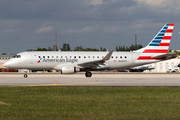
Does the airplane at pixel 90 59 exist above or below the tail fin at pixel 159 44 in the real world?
Result: below

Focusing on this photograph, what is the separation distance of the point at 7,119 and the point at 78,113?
9.74 ft

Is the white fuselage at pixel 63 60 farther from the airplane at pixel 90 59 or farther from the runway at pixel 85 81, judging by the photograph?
the runway at pixel 85 81

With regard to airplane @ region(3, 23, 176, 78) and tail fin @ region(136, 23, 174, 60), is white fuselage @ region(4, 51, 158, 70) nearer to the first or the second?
airplane @ region(3, 23, 176, 78)

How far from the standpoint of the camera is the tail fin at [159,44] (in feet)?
135

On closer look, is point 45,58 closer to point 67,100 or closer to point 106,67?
point 106,67

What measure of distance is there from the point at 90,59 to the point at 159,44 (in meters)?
11.5

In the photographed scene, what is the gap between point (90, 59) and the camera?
131 ft

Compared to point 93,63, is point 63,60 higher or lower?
higher

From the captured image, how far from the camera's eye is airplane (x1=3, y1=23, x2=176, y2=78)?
38531mm

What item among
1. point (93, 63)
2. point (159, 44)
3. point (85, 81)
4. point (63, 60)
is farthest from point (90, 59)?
point (159, 44)

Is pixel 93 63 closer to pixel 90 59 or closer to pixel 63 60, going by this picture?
pixel 90 59

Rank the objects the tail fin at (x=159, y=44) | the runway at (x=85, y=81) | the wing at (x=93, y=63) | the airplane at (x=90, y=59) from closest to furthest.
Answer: the runway at (x=85, y=81)
the wing at (x=93, y=63)
the airplane at (x=90, y=59)
the tail fin at (x=159, y=44)

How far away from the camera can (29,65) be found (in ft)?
127

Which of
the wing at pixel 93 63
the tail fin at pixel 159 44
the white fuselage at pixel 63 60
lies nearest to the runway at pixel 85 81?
the white fuselage at pixel 63 60
